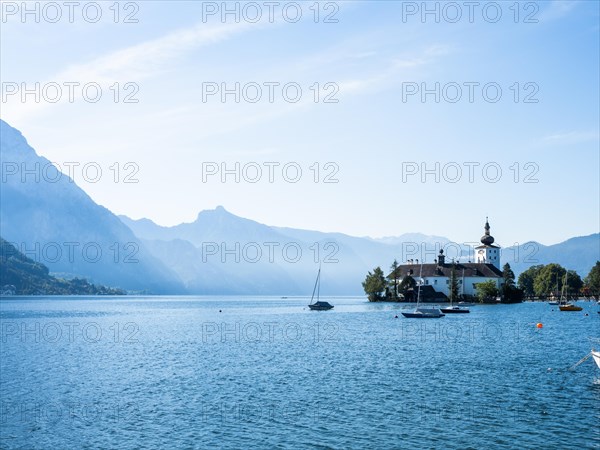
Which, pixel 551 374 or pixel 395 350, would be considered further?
pixel 395 350

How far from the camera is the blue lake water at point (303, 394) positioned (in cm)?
3653

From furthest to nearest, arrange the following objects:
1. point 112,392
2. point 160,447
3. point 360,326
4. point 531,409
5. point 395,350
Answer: point 360,326 → point 395,350 → point 112,392 → point 531,409 → point 160,447

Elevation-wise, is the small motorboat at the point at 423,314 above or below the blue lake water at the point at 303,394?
above

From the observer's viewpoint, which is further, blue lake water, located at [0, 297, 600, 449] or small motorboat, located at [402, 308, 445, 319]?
small motorboat, located at [402, 308, 445, 319]

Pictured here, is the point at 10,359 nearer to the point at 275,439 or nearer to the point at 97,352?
the point at 97,352

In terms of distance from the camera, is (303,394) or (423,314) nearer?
(303,394)

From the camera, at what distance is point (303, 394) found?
4872 cm

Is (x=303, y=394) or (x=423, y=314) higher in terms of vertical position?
(x=423, y=314)

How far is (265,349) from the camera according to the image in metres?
82.6

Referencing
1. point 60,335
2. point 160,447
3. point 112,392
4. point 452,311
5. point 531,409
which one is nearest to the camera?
point 160,447

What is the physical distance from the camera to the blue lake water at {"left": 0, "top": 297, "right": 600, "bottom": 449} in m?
36.5

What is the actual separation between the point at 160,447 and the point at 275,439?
642 centimetres

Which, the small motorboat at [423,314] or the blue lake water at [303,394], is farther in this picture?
the small motorboat at [423,314]

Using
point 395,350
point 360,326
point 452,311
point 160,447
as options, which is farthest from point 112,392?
point 452,311
